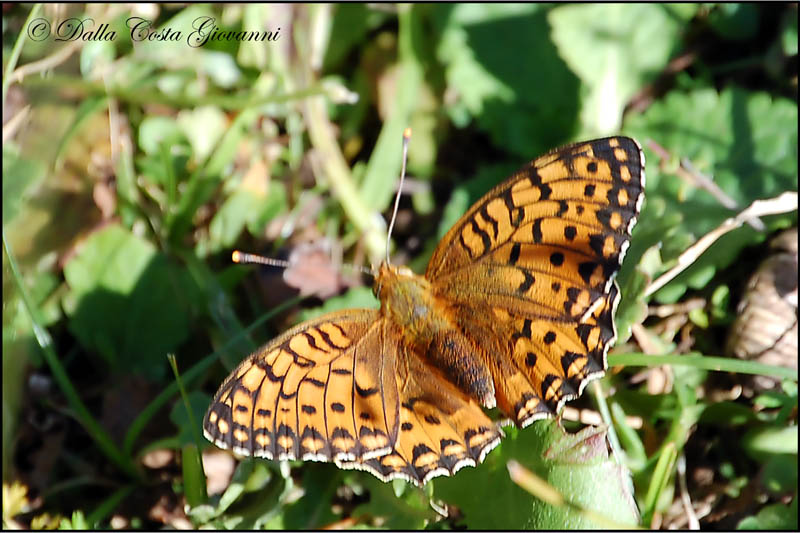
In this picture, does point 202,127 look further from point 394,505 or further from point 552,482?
point 552,482

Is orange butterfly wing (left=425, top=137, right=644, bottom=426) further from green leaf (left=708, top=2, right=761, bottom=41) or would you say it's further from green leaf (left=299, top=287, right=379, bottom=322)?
green leaf (left=708, top=2, right=761, bottom=41)

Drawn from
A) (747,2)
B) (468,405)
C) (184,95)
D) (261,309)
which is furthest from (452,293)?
(747,2)

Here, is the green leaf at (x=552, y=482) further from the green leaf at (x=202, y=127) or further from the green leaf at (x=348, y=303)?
the green leaf at (x=202, y=127)

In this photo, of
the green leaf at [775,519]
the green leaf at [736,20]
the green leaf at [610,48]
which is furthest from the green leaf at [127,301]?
the green leaf at [736,20]

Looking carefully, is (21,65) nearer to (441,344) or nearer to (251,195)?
(251,195)

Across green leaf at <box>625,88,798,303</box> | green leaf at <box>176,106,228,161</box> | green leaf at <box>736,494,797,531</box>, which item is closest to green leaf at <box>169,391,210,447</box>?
green leaf at <box>176,106,228,161</box>

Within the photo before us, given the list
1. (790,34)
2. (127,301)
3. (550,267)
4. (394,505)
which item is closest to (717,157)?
(790,34)
